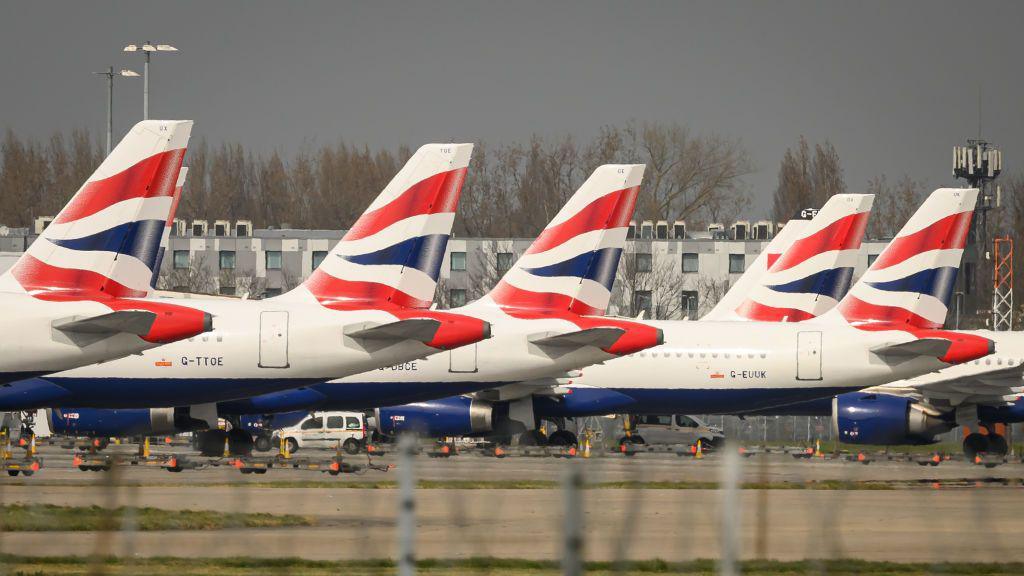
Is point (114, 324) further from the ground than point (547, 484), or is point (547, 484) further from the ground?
point (114, 324)

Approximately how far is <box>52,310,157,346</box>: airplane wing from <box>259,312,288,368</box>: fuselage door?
243 inches

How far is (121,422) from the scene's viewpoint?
39094 millimetres

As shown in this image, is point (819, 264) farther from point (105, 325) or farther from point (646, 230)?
point (646, 230)

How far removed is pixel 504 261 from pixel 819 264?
56568 mm

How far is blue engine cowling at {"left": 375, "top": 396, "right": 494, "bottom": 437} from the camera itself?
149ft

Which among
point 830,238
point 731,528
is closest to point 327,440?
point 830,238

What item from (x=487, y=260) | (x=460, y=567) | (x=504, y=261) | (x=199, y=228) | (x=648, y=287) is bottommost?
(x=460, y=567)

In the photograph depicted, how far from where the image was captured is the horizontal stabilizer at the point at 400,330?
3494 centimetres

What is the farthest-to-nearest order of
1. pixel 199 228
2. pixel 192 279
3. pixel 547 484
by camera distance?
pixel 199 228 < pixel 192 279 < pixel 547 484

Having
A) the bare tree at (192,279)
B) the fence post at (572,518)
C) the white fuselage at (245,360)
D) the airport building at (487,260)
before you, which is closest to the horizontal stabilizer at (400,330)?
the white fuselage at (245,360)

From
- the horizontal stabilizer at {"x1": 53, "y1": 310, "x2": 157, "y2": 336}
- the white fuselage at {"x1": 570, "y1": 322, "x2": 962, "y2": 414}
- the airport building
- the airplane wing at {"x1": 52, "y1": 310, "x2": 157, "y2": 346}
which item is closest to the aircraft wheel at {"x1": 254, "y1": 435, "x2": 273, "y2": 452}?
the white fuselage at {"x1": 570, "y1": 322, "x2": 962, "y2": 414}

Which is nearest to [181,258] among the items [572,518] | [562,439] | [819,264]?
[562,439]

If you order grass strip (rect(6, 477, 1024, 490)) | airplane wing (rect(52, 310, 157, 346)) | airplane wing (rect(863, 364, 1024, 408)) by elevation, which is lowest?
grass strip (rect(6, 477, 1024, 490))

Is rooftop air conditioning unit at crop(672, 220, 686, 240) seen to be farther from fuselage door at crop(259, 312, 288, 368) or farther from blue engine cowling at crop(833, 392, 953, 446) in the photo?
fuselage door at crop(259, 312, 288, 368)
